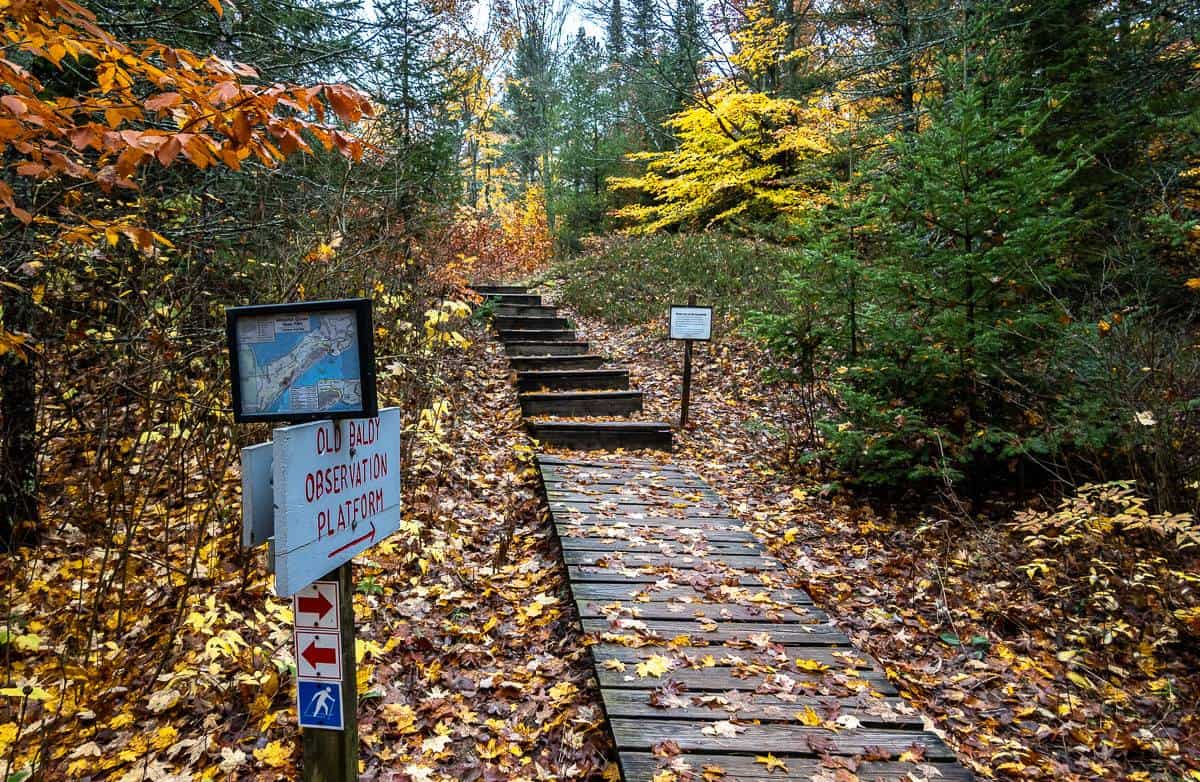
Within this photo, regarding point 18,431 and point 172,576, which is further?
point 172,576

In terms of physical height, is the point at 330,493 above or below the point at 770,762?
above

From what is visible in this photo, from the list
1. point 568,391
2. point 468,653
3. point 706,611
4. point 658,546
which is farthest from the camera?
point 568,391

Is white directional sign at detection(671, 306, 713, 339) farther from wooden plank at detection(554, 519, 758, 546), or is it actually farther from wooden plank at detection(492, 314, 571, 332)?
wooden plank at detection(492, 314, 571, 332)

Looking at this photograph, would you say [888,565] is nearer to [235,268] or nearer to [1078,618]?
[1078,618]

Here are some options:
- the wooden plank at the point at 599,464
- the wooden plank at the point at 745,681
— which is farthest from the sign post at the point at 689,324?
the wooden plank at the point at 745,681

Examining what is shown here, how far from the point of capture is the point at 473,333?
10852mm

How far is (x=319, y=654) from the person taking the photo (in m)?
1.88

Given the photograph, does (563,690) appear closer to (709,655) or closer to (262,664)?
(709,655)

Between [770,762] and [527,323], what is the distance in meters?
9.65

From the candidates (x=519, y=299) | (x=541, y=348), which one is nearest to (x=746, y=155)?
(x=519, y=299)

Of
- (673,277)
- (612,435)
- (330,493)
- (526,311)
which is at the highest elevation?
(673,277)

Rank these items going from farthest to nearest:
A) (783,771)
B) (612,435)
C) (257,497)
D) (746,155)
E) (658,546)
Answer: (746,155), (612,435), (658,546), (783,771), (257,497)

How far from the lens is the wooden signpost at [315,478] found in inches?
66.3

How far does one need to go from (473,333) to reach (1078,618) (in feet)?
29.1
